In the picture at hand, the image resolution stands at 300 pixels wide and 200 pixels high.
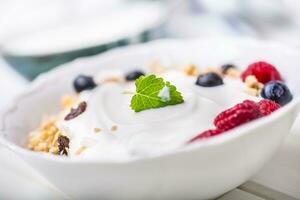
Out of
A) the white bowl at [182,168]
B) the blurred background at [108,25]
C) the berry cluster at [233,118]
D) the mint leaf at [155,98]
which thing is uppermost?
the blurred background at [108,25]

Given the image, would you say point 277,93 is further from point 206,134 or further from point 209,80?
point 206,134

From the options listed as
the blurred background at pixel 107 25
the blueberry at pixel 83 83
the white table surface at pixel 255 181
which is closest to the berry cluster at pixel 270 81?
the white table surface at pixel 255 181

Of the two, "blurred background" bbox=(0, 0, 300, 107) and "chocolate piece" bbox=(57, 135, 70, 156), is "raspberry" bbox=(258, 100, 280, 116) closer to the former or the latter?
"chocolate piece" bbox=(57, 135, 70, 156)

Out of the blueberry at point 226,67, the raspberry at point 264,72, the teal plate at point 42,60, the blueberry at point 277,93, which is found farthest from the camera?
the teal plate at point 42,60

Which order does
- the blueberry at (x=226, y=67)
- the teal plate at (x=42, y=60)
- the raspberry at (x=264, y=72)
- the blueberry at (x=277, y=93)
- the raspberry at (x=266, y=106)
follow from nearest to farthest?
1. the raspberry at (x=266, y=106)
2. the blueberry at (x=277, y=93)
3. the raspberry at (x=264, y=72)
4. the blueberry at (x=226, y=67)
5. the teal plate at (x=42, y=60)

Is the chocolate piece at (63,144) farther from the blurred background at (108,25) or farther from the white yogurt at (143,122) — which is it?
the blurred background at (108,25)

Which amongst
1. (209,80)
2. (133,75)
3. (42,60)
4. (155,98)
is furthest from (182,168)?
(42,60)

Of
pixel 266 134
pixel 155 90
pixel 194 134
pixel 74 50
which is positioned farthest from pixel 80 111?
pixel 74 50

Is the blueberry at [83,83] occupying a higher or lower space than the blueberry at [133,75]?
lower
